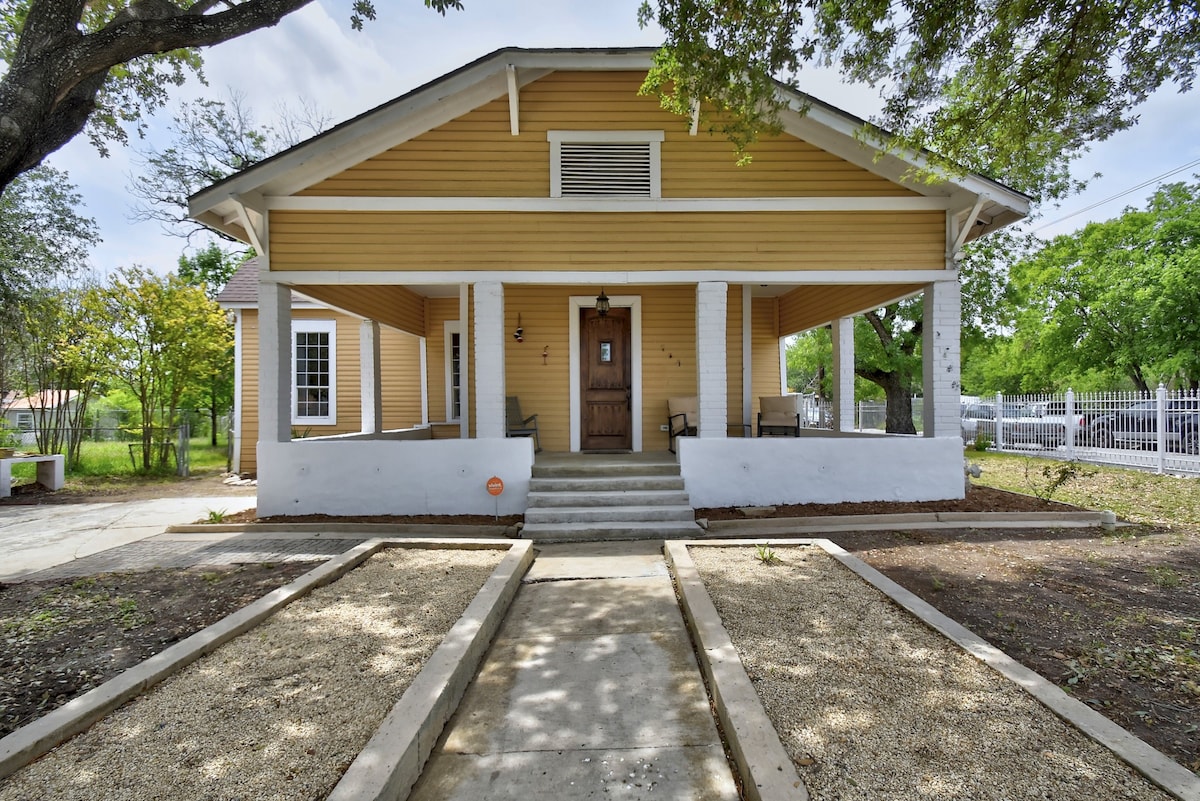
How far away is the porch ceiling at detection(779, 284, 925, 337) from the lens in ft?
26.2

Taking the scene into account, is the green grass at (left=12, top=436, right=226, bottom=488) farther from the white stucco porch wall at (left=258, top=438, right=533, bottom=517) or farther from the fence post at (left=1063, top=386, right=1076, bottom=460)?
the fence post at (left=1063, top=386, right=1076, bottom=460)

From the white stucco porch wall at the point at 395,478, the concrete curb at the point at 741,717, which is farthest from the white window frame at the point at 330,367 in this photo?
the concrete curb at the point at 741,717

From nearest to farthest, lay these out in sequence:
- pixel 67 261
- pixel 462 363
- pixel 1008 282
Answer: pixel 462 363 < pixel 67 261 < pixel 1008 282

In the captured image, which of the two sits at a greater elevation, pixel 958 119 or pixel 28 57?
pixel 958 119

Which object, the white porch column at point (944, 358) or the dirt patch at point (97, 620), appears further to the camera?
the white porch column at point (944, 358)

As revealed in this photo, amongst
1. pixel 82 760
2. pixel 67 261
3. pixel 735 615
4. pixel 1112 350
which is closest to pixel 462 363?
pixel 735 615

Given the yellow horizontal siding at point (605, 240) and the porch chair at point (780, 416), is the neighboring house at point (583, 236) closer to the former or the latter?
the yellow horizontal siding at point (605, 240)

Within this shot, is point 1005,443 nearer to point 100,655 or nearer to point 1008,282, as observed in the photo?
point 1008,282

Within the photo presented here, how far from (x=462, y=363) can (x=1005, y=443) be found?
15.3 meters

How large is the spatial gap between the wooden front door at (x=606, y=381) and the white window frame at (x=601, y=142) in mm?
2405

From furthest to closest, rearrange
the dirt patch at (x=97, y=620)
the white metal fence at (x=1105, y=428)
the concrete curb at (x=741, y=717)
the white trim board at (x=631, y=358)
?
1. the white metal fence at (x=1105, y=428)
2. the white trim board at (x=631, y=358)
3. the dirt patch at (x=97, y=620)
4. the concrete curb at (x=741, y=717)

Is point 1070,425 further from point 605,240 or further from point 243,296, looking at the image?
point 243,296

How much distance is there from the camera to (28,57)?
3.81 meters

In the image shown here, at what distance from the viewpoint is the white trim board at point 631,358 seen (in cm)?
890
